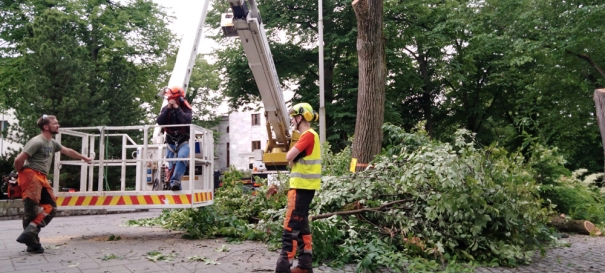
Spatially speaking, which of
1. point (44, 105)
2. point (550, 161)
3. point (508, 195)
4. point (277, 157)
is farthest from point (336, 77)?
point (508, 195)

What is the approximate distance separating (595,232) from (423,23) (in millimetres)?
16831

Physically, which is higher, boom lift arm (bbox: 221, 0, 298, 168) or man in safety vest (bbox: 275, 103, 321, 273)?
boom lift arm (bbox: 221, 0, 298, 168)

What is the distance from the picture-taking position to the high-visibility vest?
493 cm

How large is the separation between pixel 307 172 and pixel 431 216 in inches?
69.9

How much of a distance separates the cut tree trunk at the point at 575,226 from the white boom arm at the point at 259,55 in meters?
7.23

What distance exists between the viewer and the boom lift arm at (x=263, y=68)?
10.3 meters

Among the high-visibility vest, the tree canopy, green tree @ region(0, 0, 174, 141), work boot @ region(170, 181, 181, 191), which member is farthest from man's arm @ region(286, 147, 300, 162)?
the tree canopy

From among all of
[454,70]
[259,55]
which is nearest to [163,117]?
[259,55]

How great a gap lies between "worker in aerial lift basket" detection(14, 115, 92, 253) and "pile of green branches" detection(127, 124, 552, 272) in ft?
9.10

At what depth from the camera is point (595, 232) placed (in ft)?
29.5

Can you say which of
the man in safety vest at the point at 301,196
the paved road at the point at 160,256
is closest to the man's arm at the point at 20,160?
the paved road at the point at 160,256

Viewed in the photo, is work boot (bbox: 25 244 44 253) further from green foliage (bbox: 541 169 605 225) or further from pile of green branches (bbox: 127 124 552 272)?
green foliage (bbox: 541 169 605 225)

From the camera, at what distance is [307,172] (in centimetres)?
496

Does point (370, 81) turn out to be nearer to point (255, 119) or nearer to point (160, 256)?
point (160, 256)
